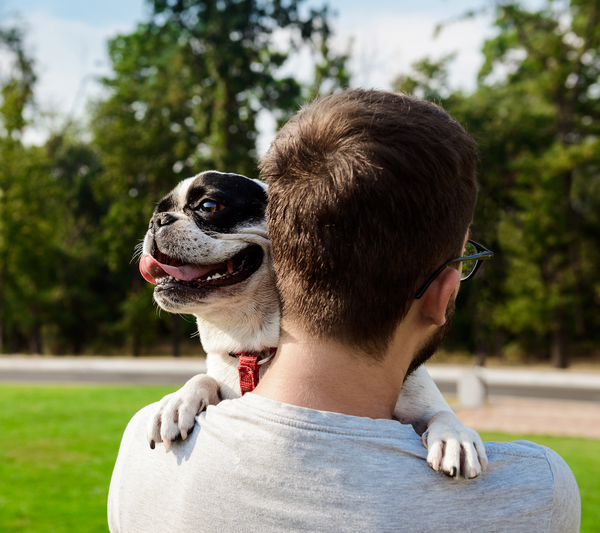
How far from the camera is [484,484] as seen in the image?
3.98 ft

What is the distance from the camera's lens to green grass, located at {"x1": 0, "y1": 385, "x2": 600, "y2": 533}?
18.1 ft

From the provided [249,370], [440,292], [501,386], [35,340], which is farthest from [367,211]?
[35,340]

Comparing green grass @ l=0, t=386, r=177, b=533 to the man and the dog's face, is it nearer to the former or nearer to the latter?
the dog's face

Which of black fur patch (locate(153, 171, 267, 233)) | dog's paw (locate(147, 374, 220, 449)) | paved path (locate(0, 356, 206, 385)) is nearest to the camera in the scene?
dog's paw (locate(147, 374, 220, 449))

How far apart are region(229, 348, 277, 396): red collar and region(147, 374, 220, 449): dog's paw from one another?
0.46 feet

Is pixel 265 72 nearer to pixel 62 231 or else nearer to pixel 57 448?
pixel 62 231

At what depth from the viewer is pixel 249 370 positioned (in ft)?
6.74

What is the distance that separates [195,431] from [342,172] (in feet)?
2.29

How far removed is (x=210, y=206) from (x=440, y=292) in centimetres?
138

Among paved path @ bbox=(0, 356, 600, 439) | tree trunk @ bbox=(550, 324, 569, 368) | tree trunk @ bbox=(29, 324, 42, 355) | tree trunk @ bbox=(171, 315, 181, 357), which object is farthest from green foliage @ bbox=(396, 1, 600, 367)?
tree trunk @ bbox=(29, 324, 42, 355)

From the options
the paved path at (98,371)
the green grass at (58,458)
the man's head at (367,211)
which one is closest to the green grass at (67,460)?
the green grass at (58,458)

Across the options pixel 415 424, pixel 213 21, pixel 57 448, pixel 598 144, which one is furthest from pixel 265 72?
pixel 415 424

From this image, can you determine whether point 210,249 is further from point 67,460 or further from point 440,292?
point 67,460

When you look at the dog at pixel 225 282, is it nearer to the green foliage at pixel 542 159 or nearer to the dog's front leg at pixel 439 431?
the dog's front leg at pixel 439 431
